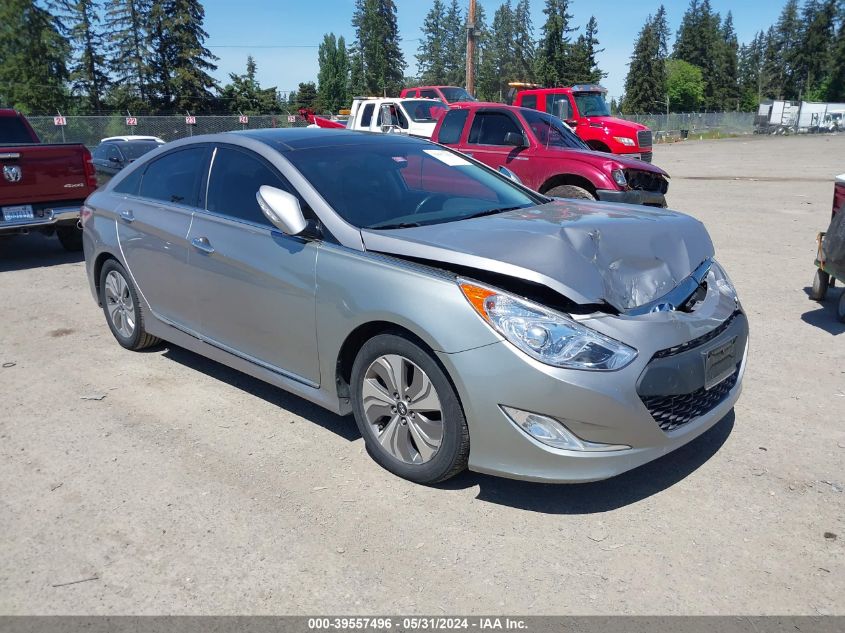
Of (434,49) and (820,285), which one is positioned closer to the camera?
(820,285)

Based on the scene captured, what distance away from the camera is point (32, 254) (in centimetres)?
1005

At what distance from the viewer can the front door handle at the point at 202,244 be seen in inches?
171

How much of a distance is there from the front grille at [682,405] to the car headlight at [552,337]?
0.25 m

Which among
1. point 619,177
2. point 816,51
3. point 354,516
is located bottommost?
point 354,516

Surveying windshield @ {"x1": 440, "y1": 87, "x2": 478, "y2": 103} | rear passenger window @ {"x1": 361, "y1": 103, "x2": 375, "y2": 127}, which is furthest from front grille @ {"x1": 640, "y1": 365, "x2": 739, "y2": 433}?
windshield @ {"x1": 440, "y1": 87, "x2": 478, "y2": 103}

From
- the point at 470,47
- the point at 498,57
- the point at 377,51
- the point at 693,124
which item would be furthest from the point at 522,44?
the point at 470,47

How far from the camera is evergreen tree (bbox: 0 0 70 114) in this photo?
56031 millimetres

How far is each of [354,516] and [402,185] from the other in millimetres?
2029

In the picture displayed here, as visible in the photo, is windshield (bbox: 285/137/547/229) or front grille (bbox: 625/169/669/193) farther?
front grille (bbox: 625/169/669/193)

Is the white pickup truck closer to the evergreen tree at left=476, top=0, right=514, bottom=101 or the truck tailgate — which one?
the truck tailgate

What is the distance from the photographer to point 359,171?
4.21 m

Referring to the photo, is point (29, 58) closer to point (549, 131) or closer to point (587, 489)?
point (549, 131)

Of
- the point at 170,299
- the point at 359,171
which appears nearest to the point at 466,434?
the point at 359,171
